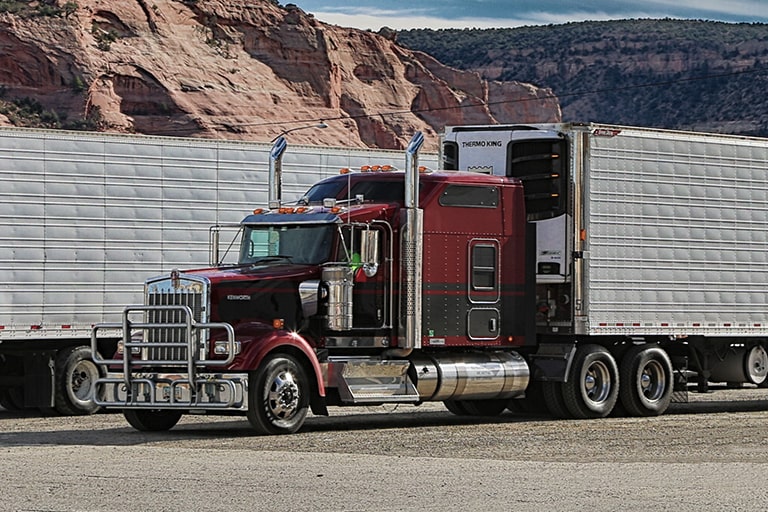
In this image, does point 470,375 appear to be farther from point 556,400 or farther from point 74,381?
point 74,381

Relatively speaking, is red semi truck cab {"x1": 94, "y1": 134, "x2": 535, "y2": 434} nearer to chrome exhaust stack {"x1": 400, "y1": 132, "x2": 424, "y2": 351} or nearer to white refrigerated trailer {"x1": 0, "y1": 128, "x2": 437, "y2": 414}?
chrome exhaust stack {"x1": 400, "y1": 132, "x2": 424, "y2": 351}

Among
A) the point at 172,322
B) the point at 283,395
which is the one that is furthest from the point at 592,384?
the point at 172,322

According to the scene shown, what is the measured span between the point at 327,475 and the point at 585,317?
8157 millimetres

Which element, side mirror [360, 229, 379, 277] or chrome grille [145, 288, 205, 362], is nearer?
chrome grille [145, 288, 205, 362]

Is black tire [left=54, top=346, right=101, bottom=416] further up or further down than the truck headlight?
further down

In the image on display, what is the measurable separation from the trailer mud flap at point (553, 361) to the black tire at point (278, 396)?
13.5 feet

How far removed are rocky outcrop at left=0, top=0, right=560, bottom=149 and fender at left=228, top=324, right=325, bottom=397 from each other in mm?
72921

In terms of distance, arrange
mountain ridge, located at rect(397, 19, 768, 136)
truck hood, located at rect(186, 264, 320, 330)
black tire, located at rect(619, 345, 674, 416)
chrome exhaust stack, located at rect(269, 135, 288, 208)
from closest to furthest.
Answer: truck hood, located at rect(186, 264, 320, 330) < chrome exhaust stack, located at rect(269, 135, 288, 208) < black tire, located at rect(619, 345, 674, 416) < mountain ridge, located at rect(397, 19, 768, 136)

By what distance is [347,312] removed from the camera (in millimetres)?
19422

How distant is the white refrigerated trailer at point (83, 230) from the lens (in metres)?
23.0

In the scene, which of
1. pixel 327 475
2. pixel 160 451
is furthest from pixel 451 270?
pixel 327 475

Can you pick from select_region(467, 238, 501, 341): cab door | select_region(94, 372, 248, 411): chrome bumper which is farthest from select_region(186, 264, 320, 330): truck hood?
select_region(467, 238, 501, 341): cab door

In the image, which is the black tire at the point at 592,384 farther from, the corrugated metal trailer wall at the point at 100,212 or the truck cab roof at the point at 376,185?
the corrugated metal trailer wall at the point at 100,212

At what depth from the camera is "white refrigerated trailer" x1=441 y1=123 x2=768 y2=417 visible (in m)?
21.8
